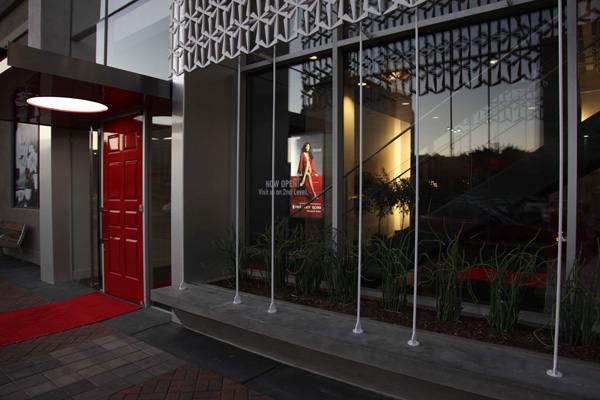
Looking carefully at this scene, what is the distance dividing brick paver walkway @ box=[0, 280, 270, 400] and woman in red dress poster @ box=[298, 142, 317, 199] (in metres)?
2.25

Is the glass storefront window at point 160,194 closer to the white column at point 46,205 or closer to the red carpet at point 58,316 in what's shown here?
the red carpet at point 58,316

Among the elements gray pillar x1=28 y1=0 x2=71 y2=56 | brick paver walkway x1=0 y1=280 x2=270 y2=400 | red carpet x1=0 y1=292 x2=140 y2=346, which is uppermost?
gray pillar x1=28 y1=0 x2=71 y2=56

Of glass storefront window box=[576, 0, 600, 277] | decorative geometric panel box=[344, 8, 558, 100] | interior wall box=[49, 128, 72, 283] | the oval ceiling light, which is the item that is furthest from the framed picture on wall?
glass storefront window box=[576, 0, 600, 277]

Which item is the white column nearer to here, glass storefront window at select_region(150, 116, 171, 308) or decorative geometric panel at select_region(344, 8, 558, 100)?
glass storefront window at select_region(150, 116, 171, 308)

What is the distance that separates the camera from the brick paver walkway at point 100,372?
9.60 ft

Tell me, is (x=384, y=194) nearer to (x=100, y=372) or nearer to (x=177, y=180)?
(x=177, y=180)

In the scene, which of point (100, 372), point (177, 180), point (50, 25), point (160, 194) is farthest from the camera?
point (50, 25)

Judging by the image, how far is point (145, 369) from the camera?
11.0 ft

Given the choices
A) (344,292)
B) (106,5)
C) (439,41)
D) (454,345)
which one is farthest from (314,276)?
(106,5)

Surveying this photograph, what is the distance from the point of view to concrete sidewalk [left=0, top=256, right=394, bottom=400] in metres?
2.93

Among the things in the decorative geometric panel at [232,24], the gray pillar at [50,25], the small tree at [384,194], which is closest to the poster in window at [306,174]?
the small tree at [384,194]

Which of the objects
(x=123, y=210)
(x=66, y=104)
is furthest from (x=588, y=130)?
(x=66, y=104)

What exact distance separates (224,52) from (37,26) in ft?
16.0

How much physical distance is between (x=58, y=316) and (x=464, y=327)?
15.0 feet
